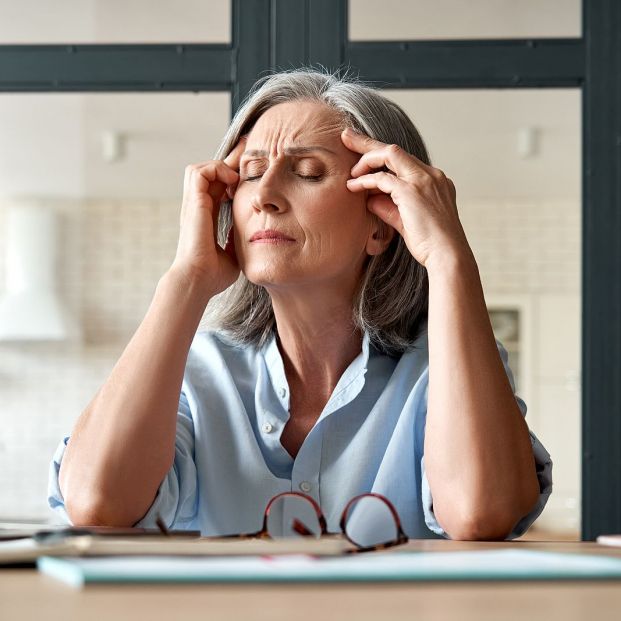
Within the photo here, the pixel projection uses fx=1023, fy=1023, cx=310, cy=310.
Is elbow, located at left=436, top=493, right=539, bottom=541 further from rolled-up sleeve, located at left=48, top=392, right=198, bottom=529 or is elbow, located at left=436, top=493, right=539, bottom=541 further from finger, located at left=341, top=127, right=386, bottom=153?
finger, located at left=341, top=127, right=386, bottom=153

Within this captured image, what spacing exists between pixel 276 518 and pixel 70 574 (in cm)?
103

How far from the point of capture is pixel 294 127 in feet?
5.88

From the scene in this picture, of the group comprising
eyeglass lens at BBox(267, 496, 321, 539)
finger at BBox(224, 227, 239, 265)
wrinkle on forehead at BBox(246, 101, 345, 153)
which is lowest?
eyeglass lens at BBox(267, 496, 321, 539)

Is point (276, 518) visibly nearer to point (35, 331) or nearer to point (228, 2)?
point (228, 2)

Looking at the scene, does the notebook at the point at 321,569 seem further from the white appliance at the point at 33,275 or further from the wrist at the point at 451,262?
the white appliance at the point at 33,275

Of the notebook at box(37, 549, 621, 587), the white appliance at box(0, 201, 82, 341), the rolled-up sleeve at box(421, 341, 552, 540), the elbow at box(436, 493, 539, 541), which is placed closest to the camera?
the notebook at box(37, 549, 621, 587)

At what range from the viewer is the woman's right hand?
5.71ft

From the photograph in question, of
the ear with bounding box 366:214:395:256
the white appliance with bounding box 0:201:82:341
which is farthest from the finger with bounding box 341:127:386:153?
the white appliance with bounding box 0:201:82:341

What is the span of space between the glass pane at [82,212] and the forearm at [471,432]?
3.76 ft

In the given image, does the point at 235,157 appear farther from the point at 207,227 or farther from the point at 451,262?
the point at 451,262

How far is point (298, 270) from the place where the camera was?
5.45ft

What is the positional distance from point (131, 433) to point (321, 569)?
846mm

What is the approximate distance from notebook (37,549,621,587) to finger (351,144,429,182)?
3.12 ft

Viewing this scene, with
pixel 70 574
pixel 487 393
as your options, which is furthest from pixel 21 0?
pixel 70 574
